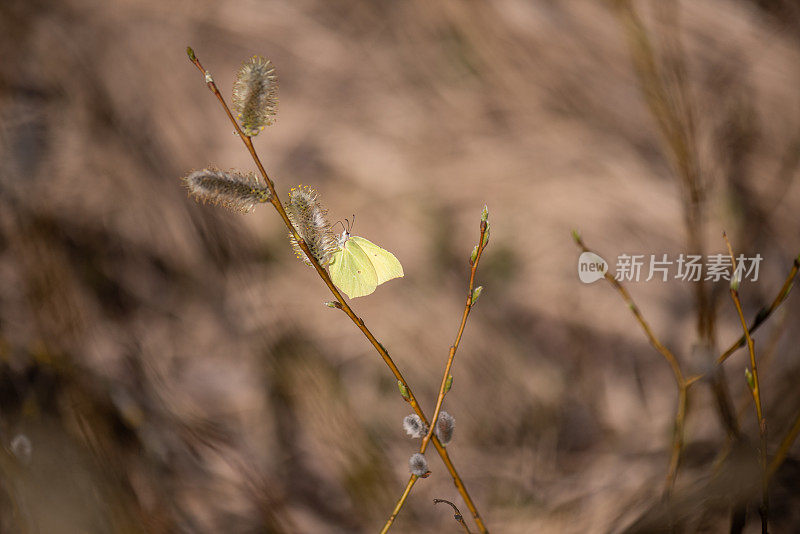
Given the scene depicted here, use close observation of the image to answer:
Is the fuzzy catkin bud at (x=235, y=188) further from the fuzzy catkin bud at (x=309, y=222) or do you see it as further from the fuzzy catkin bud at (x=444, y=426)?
the fuzzy catkin bud at (x=444, y=426)

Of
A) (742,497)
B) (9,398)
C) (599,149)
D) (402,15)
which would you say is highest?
(402,15)

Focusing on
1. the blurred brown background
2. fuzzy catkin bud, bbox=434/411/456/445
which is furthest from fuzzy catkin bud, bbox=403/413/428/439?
the blurred brown background

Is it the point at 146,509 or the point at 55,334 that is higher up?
the point at 55,334

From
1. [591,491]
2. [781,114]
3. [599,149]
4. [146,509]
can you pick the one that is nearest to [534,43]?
[599,149]

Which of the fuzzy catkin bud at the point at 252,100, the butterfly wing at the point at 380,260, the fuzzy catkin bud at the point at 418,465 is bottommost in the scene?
the fuzzy catkin bud at the point at 418,465

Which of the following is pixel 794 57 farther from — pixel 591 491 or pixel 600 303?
pixel 591 491

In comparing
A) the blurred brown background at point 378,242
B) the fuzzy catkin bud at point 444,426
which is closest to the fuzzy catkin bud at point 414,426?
the fuzzy catkin bud at point 444,426

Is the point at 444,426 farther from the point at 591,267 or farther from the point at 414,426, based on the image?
the point at 591,267
